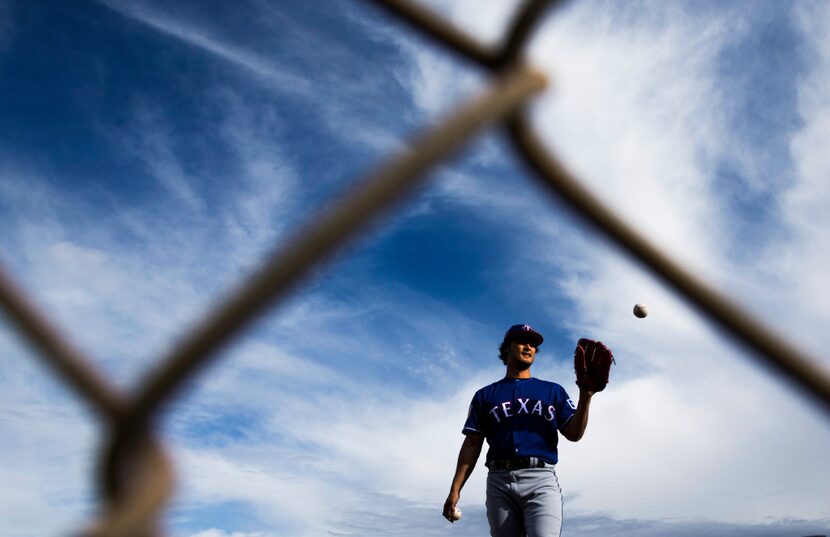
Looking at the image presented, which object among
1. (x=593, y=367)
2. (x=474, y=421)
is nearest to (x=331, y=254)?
(x=593, y=367)

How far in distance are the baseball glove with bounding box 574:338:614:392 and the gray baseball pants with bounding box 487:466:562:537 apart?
0.61 meters

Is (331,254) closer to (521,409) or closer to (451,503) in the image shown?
(521,409)

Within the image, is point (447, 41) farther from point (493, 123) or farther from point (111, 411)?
point (111, 411)

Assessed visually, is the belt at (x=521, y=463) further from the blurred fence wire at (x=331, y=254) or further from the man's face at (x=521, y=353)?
the blurred fence wire at (x=331, y=254)

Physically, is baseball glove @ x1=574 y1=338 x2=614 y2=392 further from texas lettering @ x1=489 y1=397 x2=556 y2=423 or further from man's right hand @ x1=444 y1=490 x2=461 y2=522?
man's right hand @ x1=444 y1=490 x2=461 y2=522

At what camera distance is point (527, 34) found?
72 cm

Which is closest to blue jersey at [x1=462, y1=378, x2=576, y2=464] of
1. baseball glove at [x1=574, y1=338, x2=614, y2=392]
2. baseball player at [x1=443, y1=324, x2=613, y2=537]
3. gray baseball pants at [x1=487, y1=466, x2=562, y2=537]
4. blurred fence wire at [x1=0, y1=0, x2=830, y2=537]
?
baseball player at [x1=443, y1=324, x2=613, y2=537]

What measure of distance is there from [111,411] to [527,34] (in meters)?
0.53

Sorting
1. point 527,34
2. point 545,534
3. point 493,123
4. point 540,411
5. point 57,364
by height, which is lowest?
point 57,364

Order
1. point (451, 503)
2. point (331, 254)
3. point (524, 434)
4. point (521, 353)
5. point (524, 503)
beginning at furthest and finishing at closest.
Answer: point (521, 353) → point (451, 503) → point (524, 434) → point (524, 503) → point (331, 254)

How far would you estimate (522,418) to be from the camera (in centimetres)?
477

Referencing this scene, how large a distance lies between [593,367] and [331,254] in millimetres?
4313

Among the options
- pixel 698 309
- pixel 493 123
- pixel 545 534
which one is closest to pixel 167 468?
pixel 493 123

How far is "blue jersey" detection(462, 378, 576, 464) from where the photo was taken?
471 centimetres
